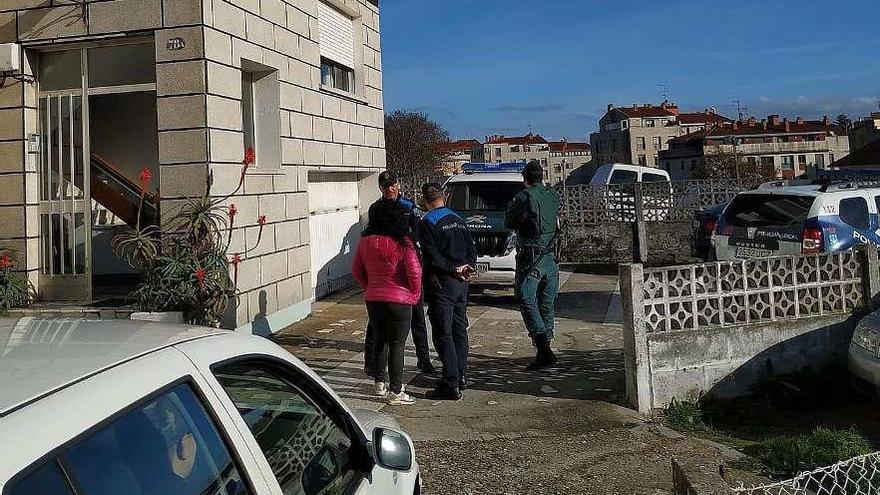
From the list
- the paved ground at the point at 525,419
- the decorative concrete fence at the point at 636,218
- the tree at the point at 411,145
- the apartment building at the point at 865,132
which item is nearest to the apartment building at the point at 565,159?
the apartment building at the point at 865,132

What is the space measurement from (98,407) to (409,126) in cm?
4302

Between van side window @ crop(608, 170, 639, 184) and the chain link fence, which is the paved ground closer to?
the chain link fence

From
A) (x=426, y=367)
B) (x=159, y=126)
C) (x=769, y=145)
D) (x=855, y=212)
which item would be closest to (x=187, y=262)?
(x=159, y=126)

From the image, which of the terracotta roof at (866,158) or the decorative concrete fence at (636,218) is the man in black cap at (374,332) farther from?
the terracotta roof at (866,158)

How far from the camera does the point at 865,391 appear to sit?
6684 millimetres

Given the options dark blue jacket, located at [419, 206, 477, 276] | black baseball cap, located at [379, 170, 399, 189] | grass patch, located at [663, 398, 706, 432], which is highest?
black baseball cap, located at [379, 170, 399, 189]

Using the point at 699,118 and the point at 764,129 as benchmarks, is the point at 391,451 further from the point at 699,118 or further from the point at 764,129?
the point at 699,118

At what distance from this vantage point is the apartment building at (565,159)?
121250mm

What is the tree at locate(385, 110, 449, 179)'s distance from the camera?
42.1 metres

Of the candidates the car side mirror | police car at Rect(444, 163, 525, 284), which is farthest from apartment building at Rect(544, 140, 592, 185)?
the car side mirror

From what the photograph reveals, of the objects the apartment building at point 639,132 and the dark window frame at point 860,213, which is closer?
the dark window frame at point 860,213

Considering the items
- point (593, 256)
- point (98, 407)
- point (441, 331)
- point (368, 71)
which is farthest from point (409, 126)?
point (98, 407)

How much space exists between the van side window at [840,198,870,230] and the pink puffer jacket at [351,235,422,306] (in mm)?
6072

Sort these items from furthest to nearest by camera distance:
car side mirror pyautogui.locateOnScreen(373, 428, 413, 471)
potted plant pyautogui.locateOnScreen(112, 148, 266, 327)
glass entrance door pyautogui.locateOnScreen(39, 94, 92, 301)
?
glass entrance door pyautogui.locateOnScreen(39, 94, 92, 301) → potted plant pyautogui.locateOnScreen(112, 148, 266, 327) → car side mirror pyautogui.locateOnScreen(373, 428, 413, 471)
